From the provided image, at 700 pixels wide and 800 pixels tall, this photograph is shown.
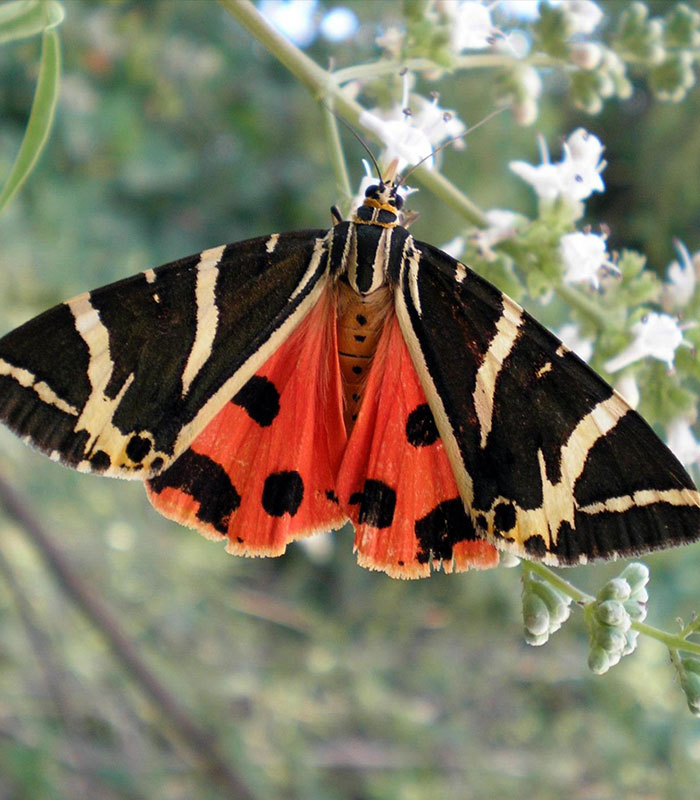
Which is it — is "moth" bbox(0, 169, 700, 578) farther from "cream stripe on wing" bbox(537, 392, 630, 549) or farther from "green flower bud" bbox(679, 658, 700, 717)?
"green flower bud" bbox(679, 658, 700, 717)

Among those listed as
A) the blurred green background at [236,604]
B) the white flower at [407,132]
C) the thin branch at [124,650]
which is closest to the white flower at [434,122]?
the white flower at [407,132]

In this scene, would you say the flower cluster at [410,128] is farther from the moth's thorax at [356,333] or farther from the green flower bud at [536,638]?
the green flower bud at [536,638]

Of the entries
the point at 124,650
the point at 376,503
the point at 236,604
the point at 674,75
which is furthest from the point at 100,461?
the point at 236,604

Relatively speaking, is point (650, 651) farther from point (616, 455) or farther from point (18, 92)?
point (18, 92)

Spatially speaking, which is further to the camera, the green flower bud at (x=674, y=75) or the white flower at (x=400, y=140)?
the green flower bud at (x=674, y=75)

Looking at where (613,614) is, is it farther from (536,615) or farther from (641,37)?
(641,37)

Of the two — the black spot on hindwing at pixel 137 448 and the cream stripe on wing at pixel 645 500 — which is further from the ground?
the black spot on hindwing at pixel 137 448

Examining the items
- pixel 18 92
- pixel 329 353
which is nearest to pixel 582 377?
pixel 329 353

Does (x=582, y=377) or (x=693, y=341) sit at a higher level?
(x=693, y=341)
